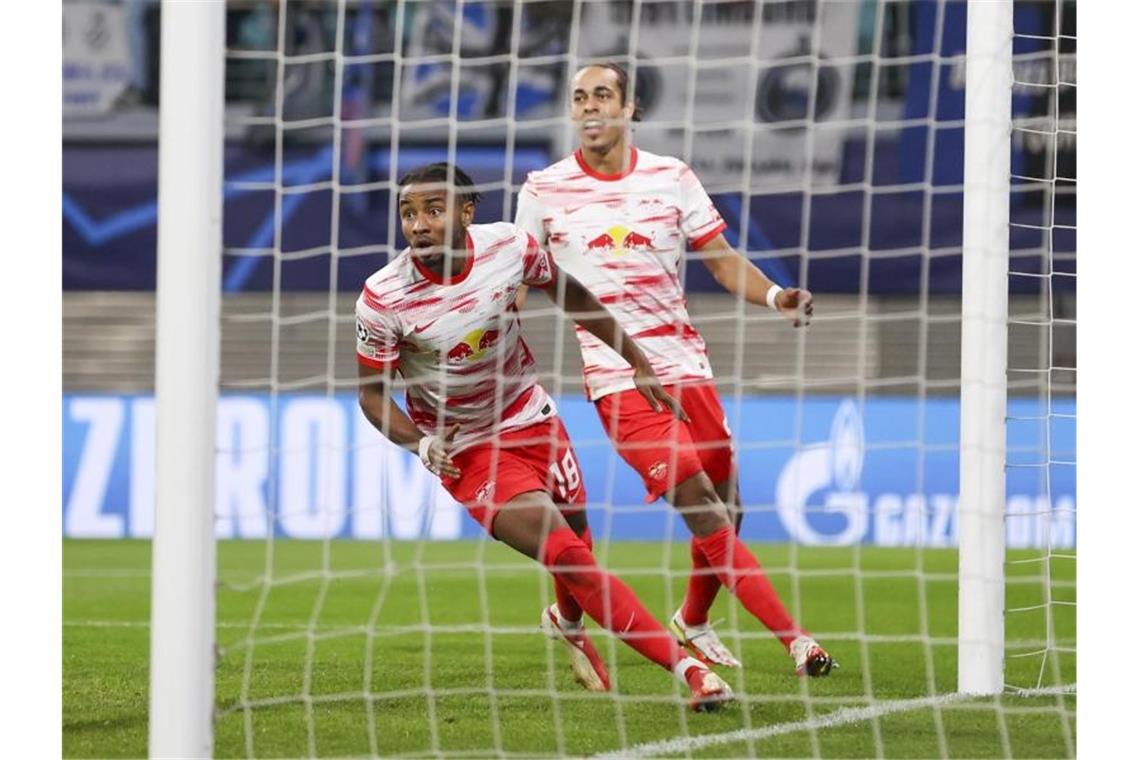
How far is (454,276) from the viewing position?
429cm

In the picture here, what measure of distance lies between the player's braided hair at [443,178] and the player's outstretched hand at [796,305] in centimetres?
89

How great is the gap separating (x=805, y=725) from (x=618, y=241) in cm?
155

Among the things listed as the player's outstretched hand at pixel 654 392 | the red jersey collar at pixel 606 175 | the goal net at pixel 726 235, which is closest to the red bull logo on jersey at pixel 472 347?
the player's outstretched hand at pixel 654 392

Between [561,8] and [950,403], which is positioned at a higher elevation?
[561,8]

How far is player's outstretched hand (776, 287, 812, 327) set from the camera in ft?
14.0

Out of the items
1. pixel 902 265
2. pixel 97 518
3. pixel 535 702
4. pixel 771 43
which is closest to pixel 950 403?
pixel 902 265

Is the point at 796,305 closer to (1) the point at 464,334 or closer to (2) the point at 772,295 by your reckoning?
(2) the point at 772,295

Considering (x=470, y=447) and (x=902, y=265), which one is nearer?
(x=470, y=447)

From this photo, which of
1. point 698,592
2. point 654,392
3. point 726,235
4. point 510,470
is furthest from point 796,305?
point 726,235

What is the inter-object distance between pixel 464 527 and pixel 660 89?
3113mm

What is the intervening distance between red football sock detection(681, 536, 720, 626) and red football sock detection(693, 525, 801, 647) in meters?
0.07

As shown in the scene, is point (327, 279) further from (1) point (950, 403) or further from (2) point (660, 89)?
(1) point (950, 403)

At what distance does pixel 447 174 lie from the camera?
4125 mm

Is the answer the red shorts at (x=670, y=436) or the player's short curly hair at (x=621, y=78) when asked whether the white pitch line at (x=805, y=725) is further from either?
the player's short curly hair at (x=621, y=78)
